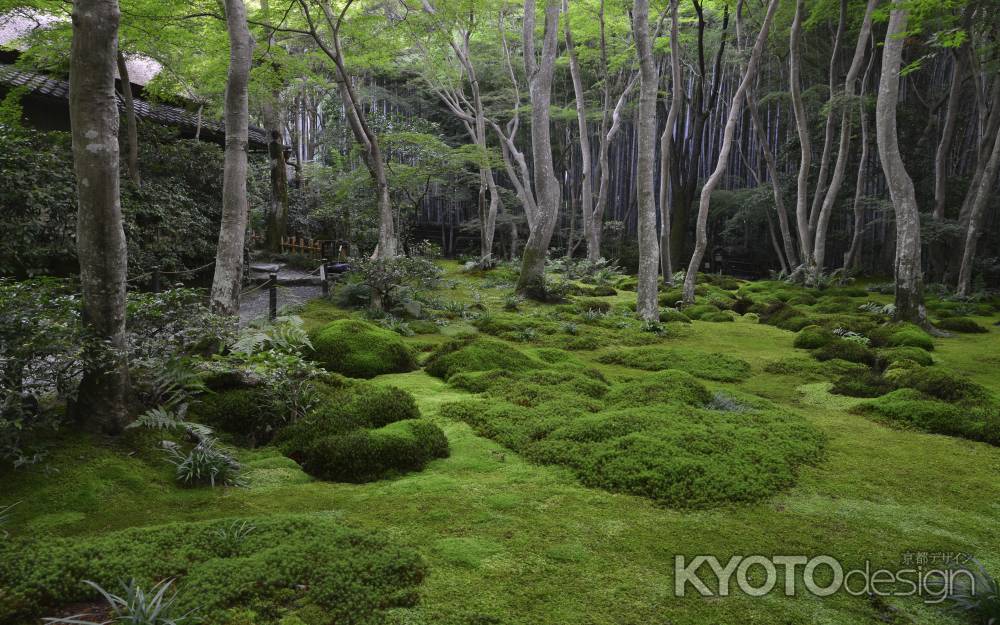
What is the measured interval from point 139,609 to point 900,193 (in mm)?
11440

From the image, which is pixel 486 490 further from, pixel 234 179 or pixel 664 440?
pixel 234 179

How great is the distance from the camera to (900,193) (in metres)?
10.0

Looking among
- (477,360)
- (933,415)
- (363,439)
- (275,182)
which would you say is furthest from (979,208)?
(275,182)

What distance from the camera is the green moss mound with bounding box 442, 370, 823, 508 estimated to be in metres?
3.88

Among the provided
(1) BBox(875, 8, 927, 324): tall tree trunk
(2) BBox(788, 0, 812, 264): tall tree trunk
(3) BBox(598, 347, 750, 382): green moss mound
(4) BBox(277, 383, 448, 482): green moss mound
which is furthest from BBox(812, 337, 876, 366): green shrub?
(2) BBox(788, 0, 812, 264): tall tree trunk

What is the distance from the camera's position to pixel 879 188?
1900 centimetres

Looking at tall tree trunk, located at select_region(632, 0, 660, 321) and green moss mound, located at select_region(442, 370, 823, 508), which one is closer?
green moss mound, located at select_region(442, 370, 823, 508)

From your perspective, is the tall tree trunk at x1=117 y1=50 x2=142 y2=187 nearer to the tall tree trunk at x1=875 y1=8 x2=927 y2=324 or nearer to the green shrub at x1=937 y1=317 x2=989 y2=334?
the tall tree trunk at x1=875 y1=8 x2=927 y2=324

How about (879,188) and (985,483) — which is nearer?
(985,483)

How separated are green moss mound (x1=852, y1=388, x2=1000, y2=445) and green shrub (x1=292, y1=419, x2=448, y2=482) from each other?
414 centimetres

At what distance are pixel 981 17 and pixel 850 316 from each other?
735 cm

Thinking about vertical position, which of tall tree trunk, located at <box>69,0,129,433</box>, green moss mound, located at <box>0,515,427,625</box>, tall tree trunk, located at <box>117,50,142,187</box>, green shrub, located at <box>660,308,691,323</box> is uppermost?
tall tree trunk, located at <box>117,50,142,187</box>

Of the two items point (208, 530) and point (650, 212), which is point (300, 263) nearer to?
point (650, 212)

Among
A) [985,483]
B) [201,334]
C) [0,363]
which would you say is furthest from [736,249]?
[0,363]
